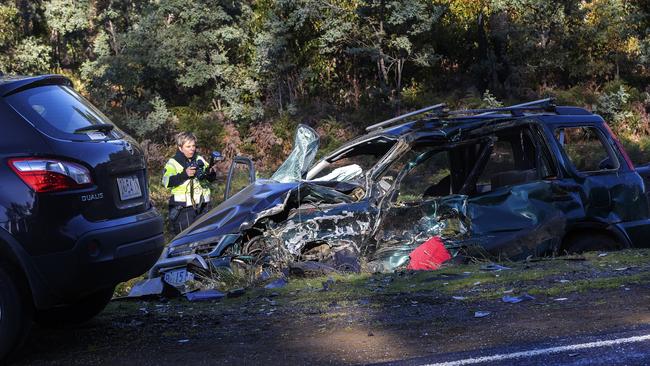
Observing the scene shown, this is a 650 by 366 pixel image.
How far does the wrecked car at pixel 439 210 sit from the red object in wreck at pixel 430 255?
0.05m

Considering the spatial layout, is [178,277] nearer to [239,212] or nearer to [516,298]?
[239,212]

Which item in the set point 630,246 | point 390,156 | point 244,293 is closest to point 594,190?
point 630,246

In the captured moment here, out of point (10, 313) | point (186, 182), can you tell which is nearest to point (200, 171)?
point (186, 182)

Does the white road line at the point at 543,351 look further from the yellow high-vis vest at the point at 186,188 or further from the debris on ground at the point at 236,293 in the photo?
the yellow high-vis vest at the point at 186,188

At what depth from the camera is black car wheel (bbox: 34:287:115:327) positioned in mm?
6016

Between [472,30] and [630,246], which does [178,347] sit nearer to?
[630,246]

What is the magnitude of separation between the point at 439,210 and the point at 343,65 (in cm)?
1861

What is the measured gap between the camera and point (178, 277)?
25.2 ft

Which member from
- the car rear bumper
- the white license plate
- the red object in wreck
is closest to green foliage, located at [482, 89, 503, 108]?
the red object in wreck

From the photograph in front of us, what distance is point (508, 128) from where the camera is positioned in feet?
27.0

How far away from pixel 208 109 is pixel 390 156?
18.9 metres

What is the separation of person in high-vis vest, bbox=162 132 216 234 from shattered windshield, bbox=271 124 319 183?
155 cm

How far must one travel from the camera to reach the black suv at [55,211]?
4605 mm

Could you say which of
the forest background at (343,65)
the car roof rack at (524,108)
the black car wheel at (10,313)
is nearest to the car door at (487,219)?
the car roof rack at (524,108)
